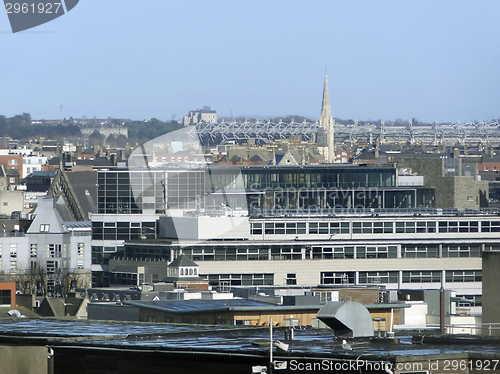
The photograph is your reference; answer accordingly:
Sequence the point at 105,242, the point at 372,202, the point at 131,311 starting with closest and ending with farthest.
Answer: the point at 131,311 → the point at 105,242 → the point at 372,202

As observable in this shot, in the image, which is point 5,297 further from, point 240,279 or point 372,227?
point 372,227

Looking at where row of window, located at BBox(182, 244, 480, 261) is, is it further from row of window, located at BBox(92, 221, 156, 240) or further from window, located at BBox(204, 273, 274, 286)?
row of window, located at BBox(92, 221, 156, 240)

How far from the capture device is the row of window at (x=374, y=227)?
7144 centimetres

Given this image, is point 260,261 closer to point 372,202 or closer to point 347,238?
point 347,238

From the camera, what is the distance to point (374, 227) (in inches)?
2899

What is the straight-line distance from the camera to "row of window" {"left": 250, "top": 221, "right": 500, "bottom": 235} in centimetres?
7144

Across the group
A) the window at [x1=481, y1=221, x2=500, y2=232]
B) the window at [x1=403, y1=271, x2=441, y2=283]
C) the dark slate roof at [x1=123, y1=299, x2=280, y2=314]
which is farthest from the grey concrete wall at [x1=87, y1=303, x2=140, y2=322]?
the window at [x1=481, y1=221, x2=500, y2=232]

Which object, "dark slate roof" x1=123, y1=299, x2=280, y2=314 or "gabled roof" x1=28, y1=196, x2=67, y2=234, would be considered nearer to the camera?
"dark slate roof" x1=123, y1=299, x2=280, y2=314

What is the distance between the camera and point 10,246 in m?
79.3

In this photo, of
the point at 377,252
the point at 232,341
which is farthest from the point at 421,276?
the point at 232,341

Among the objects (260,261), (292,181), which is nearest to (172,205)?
(260,261)

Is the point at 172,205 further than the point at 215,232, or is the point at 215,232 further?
the point at 172,205

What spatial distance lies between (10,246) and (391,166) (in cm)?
3657

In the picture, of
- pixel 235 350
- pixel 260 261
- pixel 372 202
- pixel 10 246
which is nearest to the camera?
pixel 235 350
